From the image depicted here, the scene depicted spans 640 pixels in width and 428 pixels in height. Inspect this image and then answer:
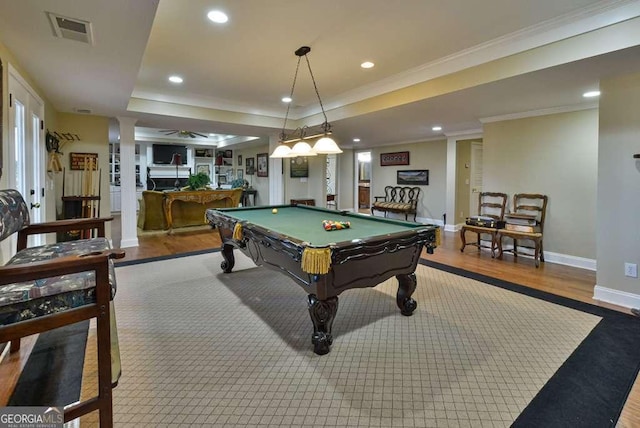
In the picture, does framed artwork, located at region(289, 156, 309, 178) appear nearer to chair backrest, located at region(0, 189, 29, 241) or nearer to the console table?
the console table

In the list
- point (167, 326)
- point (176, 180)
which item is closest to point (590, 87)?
point (167, 326)

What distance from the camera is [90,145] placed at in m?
5.16

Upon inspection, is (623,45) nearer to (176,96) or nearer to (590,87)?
(590,87)

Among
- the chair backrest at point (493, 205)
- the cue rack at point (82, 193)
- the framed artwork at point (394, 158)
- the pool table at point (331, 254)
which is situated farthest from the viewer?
the framed artwork at point (394, 158)

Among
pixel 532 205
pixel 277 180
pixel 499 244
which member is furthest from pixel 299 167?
pixel 532 205

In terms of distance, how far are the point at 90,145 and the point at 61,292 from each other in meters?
4.74

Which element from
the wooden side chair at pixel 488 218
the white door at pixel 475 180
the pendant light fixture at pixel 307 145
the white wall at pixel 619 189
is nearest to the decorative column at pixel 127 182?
the pendant light fixture at pixel 307 145

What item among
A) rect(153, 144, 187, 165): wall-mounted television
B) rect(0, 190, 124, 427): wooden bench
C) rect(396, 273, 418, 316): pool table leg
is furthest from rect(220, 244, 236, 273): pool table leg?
rect(153, 144, 187, 165): wall-mounted television

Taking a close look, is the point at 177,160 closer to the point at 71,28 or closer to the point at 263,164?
the point at 263,164

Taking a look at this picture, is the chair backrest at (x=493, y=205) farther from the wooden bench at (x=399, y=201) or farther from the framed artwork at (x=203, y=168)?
the framed artwork at (x=203, y=168)

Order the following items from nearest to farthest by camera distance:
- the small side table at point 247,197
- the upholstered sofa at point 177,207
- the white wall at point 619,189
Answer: the white wall at point 619,189 → the upholstered sofa at point 177,207 → the small side table at point 247,197

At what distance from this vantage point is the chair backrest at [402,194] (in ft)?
26.8

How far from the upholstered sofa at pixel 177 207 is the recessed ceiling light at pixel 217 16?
179 inches

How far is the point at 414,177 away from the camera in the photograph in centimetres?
821
